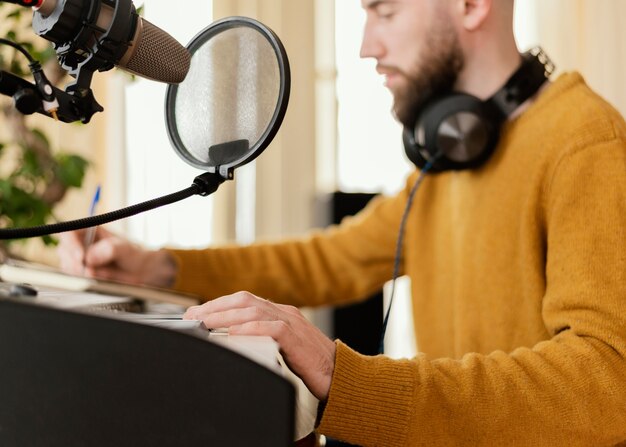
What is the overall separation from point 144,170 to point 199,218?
0.21 meters

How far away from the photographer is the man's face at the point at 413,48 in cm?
114

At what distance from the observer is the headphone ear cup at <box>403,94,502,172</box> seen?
3.36ft

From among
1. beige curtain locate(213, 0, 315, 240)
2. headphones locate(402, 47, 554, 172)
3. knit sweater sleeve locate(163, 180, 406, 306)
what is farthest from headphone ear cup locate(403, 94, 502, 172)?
beige curtain locate(213, 0, 315, 240)

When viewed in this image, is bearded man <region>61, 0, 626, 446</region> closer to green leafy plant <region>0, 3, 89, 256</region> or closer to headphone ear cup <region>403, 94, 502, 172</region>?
headphone ear cup <region>403, 94, 502, 172</region>

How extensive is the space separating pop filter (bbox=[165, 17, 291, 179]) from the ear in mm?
566

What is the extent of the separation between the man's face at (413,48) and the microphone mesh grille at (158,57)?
59 cm

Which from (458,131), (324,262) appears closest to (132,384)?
(458,131)

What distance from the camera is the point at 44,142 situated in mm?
1395

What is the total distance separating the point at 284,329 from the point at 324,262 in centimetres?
80

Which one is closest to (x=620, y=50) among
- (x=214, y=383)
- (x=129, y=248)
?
(x=129, y=248)

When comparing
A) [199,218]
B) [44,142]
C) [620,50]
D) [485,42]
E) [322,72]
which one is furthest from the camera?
[620,50]

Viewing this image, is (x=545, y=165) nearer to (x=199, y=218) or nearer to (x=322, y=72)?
(x=199, y=218)

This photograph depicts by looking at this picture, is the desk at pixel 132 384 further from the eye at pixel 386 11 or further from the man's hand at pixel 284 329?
the eye at pixel 386 11

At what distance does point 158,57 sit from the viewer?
1.90 ft
